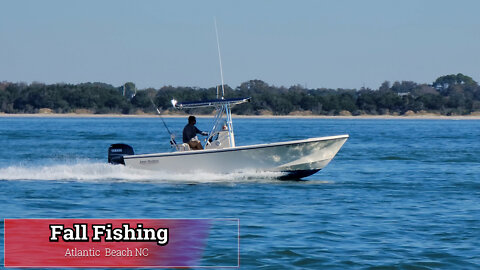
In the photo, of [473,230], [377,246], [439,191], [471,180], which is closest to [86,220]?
[377,246]

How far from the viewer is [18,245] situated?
49.1 feet

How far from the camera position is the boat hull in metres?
25.1

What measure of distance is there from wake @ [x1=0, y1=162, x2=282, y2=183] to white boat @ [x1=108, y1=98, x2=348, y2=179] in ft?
0.52

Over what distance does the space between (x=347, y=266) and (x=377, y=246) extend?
1.61m

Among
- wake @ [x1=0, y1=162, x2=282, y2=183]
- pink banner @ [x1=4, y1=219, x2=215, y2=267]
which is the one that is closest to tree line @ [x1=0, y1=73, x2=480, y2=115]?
wake @ [x1=0, y1=162, x2=282, y2=183]

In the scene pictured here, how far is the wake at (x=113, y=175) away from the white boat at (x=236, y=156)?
0.52 ft

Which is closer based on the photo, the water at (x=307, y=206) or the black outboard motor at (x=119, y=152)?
the water at (x=307, y=206)

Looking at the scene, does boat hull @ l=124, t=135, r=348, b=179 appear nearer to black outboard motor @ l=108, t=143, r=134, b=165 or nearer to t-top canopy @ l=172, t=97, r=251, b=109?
black outboard motor @ l=108, t=143, r=134, b=165

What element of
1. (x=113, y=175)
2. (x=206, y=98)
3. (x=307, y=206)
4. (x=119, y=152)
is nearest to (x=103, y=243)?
(x=307, y=206)

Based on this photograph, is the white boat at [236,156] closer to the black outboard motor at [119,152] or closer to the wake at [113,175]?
the wake at [113,175]

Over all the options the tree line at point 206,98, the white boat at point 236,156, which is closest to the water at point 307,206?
the white boat at point 236,156

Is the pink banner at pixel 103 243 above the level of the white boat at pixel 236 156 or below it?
below

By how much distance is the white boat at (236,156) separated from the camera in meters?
25.1

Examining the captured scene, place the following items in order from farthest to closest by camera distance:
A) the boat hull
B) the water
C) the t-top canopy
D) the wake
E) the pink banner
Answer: the t-top canopy → the wake → the boat hull → the water → the pink banner
